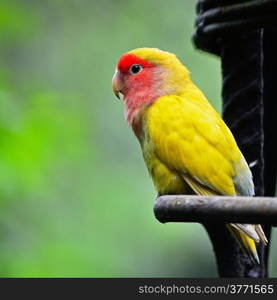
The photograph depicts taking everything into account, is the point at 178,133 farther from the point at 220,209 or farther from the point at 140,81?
the point at 220,209

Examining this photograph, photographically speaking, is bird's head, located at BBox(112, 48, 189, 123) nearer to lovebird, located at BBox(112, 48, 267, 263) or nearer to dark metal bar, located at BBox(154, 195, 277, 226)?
lovebird, located at BBox(112, 48, 267, 263)

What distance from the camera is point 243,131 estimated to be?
277 cm

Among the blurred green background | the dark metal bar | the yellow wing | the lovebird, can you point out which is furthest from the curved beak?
the dark metal bar

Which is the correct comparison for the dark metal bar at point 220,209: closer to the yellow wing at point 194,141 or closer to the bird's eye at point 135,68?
the yellow wing at point 194,141

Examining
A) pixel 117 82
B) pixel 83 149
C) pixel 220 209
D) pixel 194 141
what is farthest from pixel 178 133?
pixel 83 149

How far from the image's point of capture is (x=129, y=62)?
11.9 feet

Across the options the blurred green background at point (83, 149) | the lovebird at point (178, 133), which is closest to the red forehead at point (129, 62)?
the lovebird at point (178, 133)

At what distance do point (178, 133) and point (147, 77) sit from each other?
50cm

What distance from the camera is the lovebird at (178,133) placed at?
292 cm

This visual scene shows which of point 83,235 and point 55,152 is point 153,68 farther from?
point 83,235

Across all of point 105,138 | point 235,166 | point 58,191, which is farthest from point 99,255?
point 235,166

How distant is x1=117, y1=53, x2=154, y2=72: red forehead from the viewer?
142 inches

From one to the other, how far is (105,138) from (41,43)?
3.78 feet

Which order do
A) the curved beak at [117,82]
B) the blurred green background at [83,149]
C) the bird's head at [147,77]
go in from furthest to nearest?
1. the blurred green background at [83,149]
2. the curved beak at [117,82]
3. the bird's head at [147,77]
